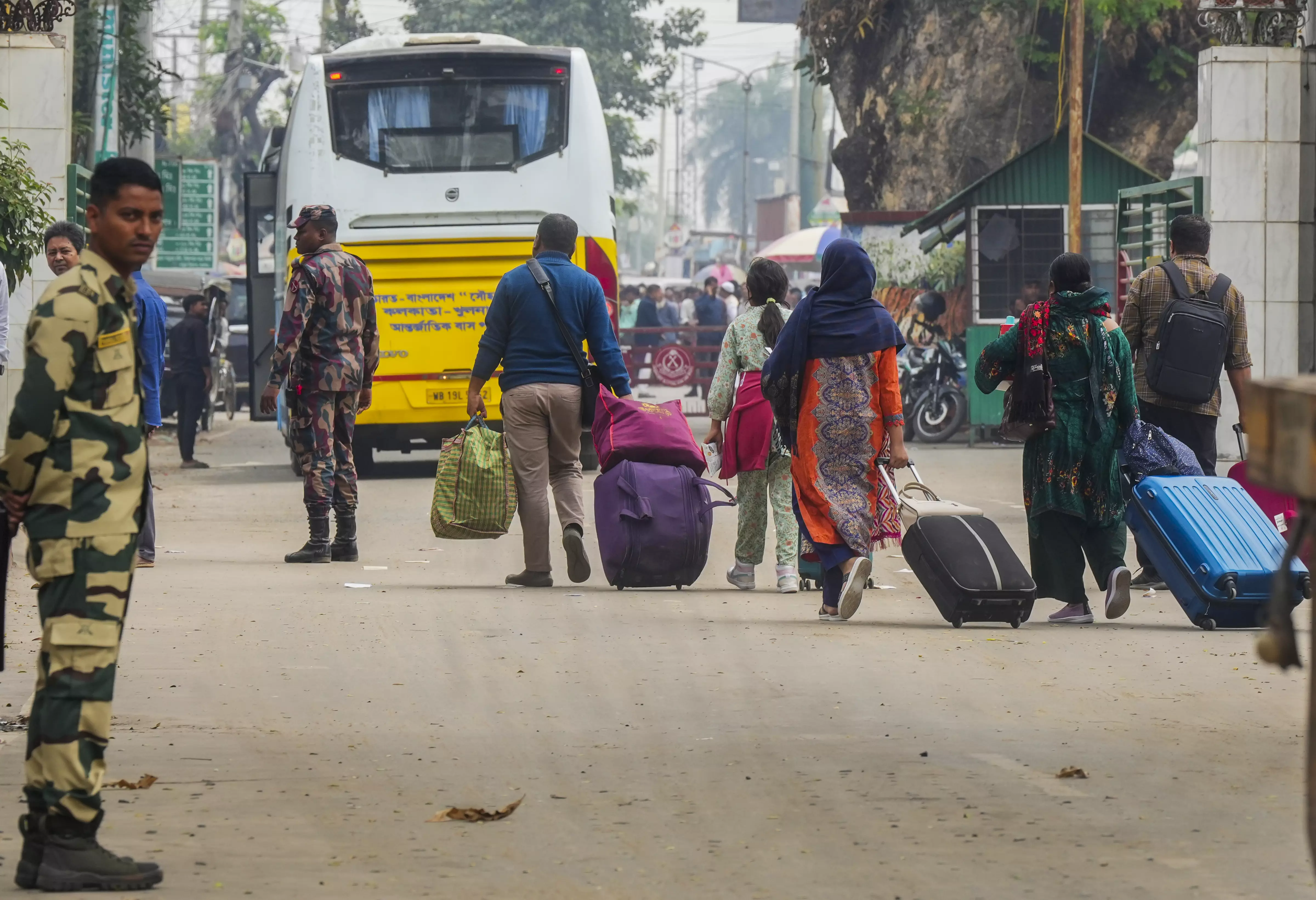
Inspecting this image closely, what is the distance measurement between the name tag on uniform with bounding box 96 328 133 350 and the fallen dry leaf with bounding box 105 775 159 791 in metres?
1.49

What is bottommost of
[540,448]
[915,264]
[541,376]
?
[540,448]

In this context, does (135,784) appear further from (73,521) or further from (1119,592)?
(1119,592)

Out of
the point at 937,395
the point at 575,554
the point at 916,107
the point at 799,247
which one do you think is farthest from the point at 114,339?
the point at 799,247

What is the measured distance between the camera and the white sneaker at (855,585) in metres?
8.74

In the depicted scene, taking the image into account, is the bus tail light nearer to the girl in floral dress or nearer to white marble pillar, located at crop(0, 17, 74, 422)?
white marble pillar, located at crop(0, 17, 74, 422)

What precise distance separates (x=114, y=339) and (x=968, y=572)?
4912mm

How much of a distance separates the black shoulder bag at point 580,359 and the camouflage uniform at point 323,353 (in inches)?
46.6

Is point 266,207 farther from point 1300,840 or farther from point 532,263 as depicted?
point 1300,840

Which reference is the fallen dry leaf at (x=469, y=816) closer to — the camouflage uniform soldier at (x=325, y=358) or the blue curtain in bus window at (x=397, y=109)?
the camouflage uniform soldier at (x=325, y=358)

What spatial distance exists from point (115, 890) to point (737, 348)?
6.13m

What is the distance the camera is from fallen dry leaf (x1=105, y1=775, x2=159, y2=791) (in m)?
5.55

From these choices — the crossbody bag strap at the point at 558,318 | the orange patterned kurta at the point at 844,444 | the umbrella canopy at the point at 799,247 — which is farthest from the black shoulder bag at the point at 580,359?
the umbrella canopy at the point at 799,247

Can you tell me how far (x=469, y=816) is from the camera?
5227 mm

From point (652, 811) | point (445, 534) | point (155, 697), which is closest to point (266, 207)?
point (445, 534)
